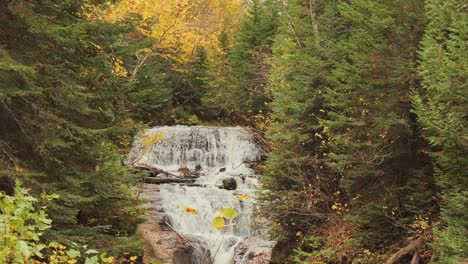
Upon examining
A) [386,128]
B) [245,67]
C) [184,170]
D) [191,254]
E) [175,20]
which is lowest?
[191,254]

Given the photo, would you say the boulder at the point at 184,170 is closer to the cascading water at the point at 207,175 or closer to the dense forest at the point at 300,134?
the cascading water at the point at 207,175

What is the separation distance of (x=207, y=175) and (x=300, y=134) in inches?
343

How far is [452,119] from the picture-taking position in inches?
278

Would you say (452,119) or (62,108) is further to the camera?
(62,108)

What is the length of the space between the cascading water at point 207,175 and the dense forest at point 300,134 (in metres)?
2.35

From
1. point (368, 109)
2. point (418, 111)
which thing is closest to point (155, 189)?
point (368, 109)

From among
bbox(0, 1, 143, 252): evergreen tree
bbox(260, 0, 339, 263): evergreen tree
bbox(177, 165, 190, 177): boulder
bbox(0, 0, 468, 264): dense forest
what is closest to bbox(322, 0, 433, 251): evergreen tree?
bbox(0, 0, 468, 264): dense forest

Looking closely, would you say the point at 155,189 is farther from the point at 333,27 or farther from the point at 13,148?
the point at 13,148

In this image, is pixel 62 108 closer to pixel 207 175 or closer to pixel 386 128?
pixel 386 128

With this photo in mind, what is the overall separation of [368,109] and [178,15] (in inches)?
365

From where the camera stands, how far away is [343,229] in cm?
1126

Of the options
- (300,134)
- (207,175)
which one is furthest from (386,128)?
(207,175)

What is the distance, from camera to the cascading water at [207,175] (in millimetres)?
14875

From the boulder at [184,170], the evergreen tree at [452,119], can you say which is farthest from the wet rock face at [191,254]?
the boulder at [184,170]
